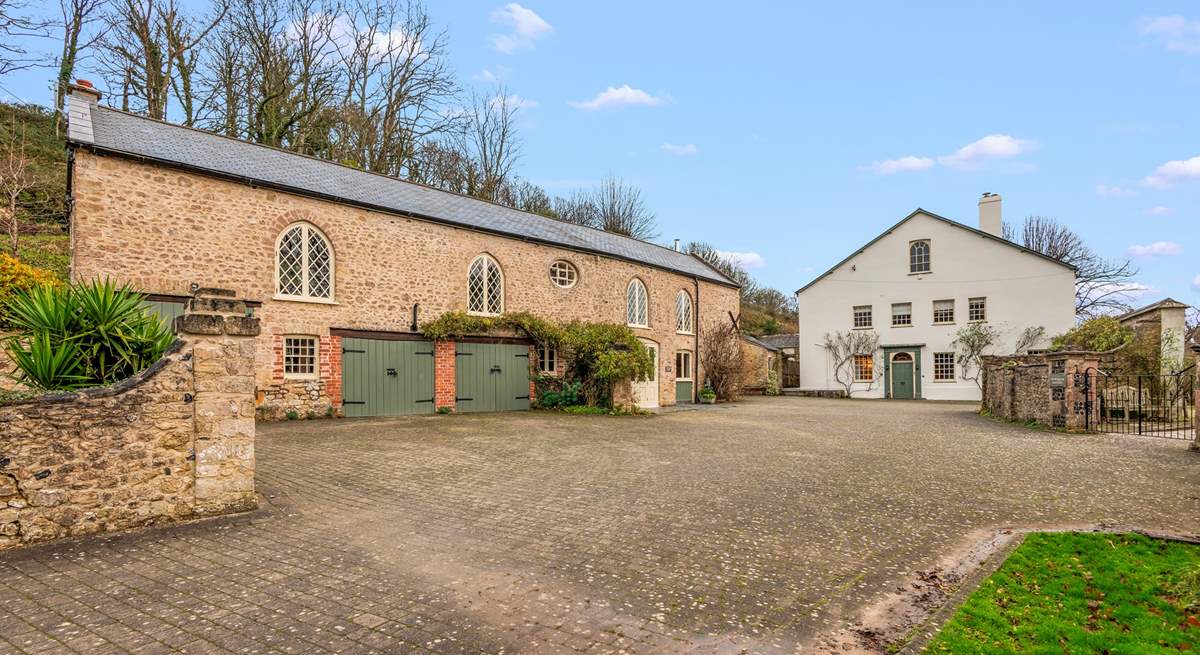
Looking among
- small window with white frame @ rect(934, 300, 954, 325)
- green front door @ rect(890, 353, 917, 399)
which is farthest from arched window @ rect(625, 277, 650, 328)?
small window with white frame @ rect(934, 300, 954, 325)

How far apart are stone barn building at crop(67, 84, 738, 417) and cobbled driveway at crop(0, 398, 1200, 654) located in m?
4.69

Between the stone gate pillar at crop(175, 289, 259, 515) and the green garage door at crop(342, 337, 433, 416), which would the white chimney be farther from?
the stone gate pillar at crop(175, 289, 259, 515)

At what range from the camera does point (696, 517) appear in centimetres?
549

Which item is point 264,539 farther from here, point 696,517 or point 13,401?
point 696,517

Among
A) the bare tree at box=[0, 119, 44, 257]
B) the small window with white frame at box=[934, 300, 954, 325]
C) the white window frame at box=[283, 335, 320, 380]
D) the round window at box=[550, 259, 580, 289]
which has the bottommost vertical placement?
the white window frame at box=[283, 335, 320, 380]

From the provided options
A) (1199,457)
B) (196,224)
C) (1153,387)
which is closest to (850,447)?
(1199,457)

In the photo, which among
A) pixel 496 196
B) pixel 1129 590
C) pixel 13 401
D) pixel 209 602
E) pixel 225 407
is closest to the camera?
pixel 209 602

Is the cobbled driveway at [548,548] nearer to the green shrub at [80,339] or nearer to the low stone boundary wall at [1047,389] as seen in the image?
the green shrub at [80,339]

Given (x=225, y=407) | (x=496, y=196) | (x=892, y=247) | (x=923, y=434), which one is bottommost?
(x=923, y=434)

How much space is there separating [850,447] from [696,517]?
19.8 ft

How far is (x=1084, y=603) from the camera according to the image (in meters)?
3.62

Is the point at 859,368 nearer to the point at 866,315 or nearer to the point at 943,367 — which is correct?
the point at 866,315

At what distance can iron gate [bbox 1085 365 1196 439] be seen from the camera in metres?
12.5

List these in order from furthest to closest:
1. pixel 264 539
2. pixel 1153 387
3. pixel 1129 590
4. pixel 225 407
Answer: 1. pixel 1153 387
2. pixel 225 407
3. pixel 264 539
4. pixel 1129 590
